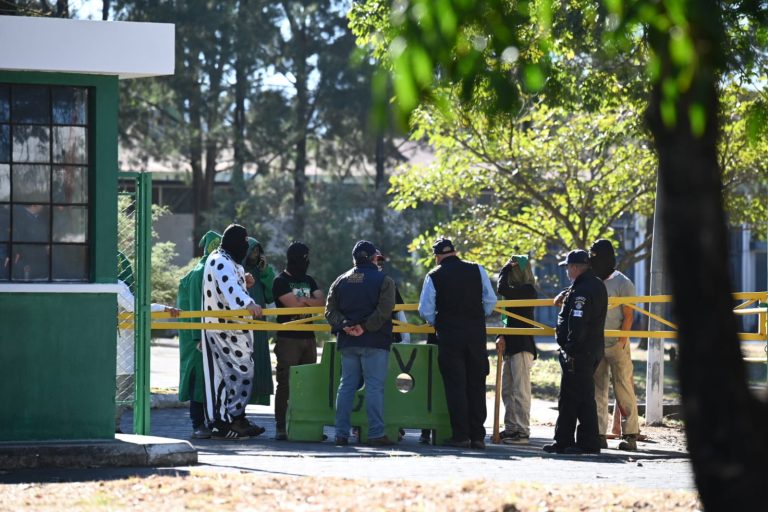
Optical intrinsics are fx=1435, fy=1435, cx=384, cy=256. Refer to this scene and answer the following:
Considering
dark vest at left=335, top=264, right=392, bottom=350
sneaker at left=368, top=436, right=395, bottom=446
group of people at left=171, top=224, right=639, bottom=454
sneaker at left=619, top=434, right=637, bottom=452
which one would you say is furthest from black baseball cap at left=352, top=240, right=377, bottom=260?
sneaker at left=619, top=434, right=637, bottom=452

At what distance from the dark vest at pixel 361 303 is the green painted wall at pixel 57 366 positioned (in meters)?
2.77

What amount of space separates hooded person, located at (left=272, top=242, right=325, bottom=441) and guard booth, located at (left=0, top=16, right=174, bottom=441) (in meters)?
3.39

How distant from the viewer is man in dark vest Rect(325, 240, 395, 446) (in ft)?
41.1

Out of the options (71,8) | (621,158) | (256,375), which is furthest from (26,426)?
(71,8)

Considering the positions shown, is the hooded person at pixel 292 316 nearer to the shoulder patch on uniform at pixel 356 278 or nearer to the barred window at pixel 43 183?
the shoulder patch on uniform at pixel 356 278

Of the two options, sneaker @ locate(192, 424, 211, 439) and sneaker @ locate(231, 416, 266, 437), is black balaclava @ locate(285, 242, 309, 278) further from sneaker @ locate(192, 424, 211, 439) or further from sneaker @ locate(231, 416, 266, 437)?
sneaker @ locate(192, 424, 211, 439)

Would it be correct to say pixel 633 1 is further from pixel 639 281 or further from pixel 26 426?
pixel 639 281

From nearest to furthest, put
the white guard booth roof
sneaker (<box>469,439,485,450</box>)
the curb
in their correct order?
the curb
the white guard booth roof
sneaker (<box>469,439,485,450</box>)

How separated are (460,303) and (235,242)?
6.90 ft

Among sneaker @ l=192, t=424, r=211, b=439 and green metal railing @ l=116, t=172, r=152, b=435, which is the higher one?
green metal railing @ l=116, t=172, r=152, b=435

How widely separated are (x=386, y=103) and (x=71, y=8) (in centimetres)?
3076

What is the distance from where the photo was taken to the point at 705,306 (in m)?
4.88

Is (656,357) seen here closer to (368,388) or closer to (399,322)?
(399,322)

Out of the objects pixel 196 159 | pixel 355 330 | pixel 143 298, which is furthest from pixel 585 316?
pixel 196 159
